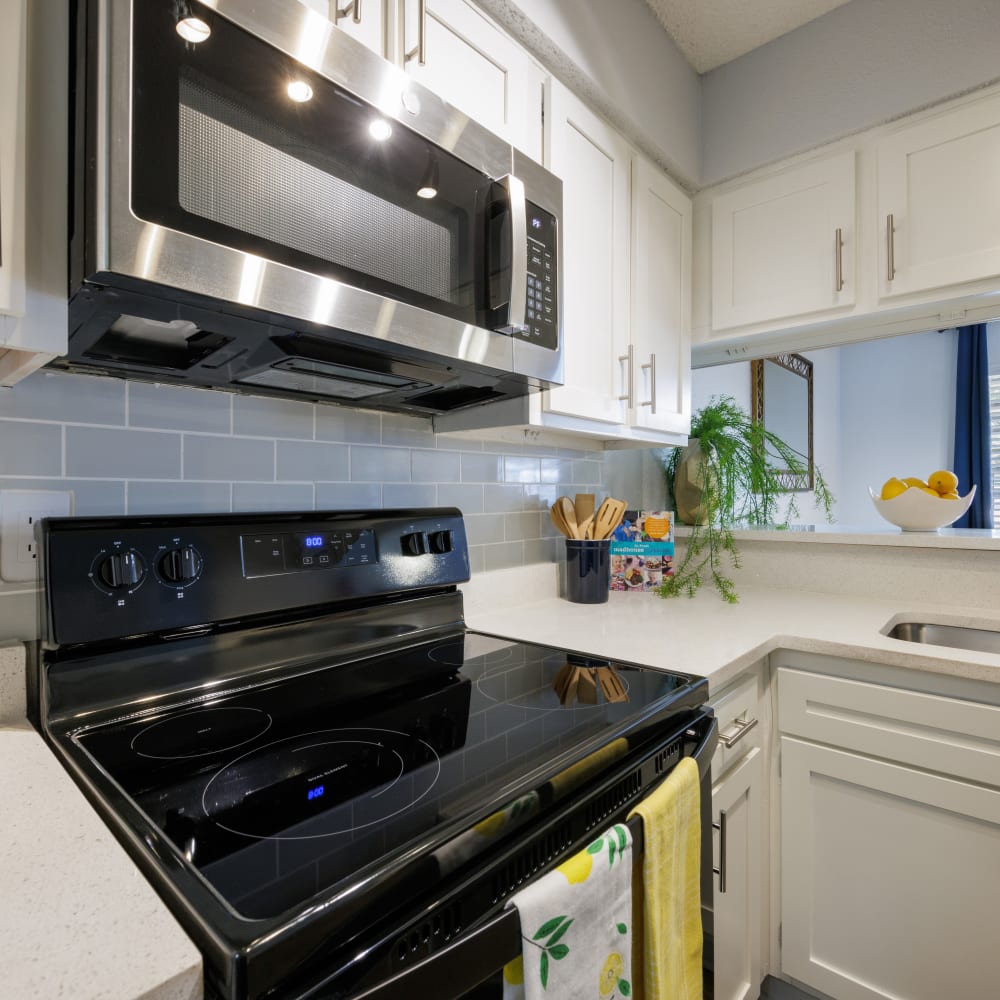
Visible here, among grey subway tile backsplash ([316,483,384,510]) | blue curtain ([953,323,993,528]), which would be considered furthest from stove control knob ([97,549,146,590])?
blue curtain ([953,323,993,528])

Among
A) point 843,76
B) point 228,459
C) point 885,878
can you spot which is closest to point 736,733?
point 885,878

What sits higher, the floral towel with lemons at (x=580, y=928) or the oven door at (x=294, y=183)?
the oven door at (x=294, y=183)

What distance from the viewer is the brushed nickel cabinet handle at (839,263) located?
5.51ft

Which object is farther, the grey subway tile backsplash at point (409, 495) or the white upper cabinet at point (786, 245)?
the white upper cabinet at point (786, 245)

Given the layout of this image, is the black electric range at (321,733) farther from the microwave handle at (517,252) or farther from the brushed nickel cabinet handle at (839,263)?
the brushed nickel cabinet handle at (839,263)

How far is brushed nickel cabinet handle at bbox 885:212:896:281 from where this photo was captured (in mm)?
1599

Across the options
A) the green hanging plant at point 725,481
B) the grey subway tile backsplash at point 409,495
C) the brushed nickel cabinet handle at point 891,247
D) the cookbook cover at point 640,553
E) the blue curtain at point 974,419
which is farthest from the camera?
the blue curtain at point 974,419

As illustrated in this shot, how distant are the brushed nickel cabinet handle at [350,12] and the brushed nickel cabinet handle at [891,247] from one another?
Answer: 145cm

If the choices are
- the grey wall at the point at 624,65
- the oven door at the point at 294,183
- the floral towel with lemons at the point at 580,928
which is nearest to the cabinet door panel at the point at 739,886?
the floral towel with lemons at the point at 580,928

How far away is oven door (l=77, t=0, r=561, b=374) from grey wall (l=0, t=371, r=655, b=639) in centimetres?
38

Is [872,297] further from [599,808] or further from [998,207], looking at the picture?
[599,808]

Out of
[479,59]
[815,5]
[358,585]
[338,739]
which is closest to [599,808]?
[338,739]

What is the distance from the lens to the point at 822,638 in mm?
1261

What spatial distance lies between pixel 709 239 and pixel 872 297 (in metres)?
0.54
